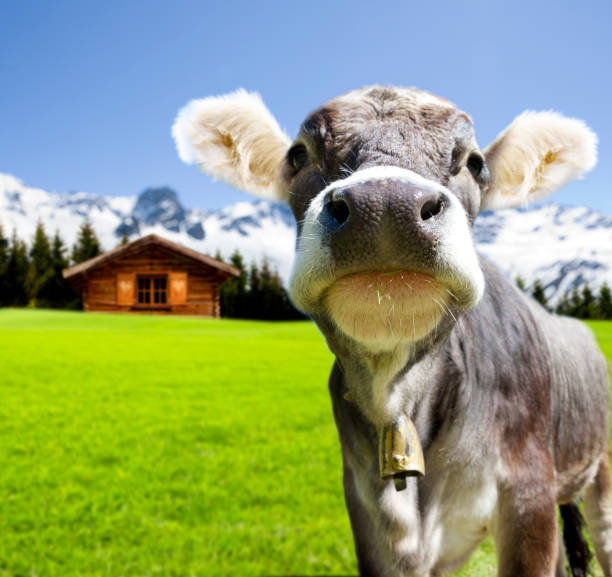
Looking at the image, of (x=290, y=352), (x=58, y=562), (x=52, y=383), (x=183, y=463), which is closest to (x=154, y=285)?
(x=290, y=352)

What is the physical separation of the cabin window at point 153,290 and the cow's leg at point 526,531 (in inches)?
1256

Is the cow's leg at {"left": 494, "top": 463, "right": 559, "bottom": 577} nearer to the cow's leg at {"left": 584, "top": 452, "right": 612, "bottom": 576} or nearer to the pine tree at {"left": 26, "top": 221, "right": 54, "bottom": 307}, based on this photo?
the cow's leg at {"left": 584, "top": 452, "right": 612, "bottom": 576}

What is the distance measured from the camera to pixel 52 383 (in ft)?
34.9

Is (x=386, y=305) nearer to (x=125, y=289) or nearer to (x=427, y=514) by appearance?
(x=427, y=514)

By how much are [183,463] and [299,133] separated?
4.79 meters

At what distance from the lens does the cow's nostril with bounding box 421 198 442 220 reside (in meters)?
1.43

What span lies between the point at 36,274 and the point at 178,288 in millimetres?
21262

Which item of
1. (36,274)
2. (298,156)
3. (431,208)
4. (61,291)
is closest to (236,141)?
(298,156)

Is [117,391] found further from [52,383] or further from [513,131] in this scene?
[513,131]

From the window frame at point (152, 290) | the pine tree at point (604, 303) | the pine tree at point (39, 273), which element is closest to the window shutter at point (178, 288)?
the window frame at point (152, 290)

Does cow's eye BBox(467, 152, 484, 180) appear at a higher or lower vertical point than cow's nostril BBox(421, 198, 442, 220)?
higher

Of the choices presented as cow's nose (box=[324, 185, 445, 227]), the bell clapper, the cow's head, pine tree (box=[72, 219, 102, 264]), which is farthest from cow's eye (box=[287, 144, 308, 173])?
pine tree (box=[72, 219, 102, 264])

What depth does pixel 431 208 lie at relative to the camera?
145 cm

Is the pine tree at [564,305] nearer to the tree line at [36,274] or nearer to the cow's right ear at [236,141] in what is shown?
the tree line at [36,274]
